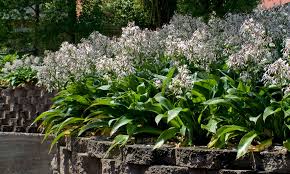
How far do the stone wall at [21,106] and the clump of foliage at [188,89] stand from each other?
150 inches

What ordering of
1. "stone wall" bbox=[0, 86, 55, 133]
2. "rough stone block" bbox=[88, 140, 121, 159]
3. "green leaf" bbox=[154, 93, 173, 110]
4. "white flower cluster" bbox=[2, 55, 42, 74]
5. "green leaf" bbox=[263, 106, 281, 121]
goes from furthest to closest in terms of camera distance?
"white flower cluster" bbox=[2, 55, 42, 74]
"stone wall" bbox=[0, 86, 55, 133]
"rough stone block" bbox=[88, 140, 121, 159]
"green leaf" bbox=[154, 93, 173, 110]
"green leaf" bbox=[263, 106, 281, 121]

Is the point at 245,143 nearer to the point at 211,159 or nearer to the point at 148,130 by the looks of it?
the point at 211,159

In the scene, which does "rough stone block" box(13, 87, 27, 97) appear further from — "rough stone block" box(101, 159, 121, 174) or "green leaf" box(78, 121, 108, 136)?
"rough stone block" box(101, 159, 121, 174)

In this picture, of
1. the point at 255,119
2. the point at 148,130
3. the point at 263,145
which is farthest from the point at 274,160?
the point at 148,130

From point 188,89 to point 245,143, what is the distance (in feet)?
2.82

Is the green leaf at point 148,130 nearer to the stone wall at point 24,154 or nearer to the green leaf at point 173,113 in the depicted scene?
the green leaf at point 173,113

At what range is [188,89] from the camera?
4480mm

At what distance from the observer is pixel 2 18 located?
15695 mm

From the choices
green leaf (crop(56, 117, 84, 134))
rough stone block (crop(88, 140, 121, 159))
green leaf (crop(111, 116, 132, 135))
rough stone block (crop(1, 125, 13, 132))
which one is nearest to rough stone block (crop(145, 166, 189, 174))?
rough stone block (crop(88, 140, 121, 159))

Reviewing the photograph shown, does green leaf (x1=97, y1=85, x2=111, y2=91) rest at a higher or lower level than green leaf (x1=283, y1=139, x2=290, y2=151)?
higher

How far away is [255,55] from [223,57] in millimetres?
1152

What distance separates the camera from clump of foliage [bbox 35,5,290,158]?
4039 millimetres

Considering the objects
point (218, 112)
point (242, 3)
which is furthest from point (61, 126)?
point (242, 3)

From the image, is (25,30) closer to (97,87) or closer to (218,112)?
(97,87)
